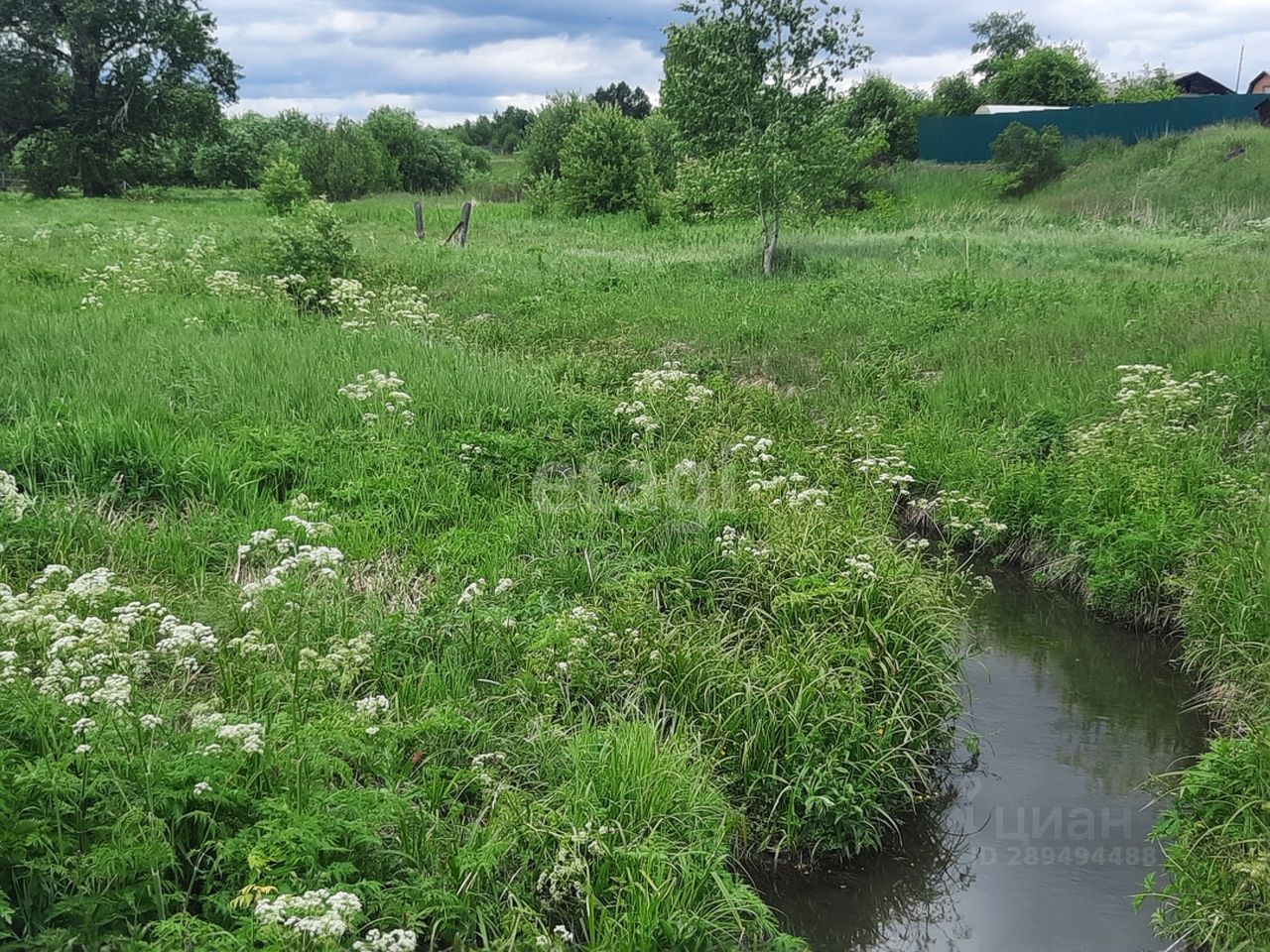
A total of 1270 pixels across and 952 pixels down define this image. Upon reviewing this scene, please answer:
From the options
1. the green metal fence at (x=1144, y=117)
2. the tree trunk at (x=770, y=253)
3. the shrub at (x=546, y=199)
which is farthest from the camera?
the shrub at (x=546, y=199)

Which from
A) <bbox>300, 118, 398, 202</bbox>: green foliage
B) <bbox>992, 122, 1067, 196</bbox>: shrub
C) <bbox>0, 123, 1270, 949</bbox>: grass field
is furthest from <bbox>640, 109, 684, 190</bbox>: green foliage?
<bbox>0, 123, 1270, 949</bbox>: grass field

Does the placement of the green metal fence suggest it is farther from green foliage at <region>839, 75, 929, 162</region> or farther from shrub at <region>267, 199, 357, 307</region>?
shrub at <region>267, 199, 357, 307</region>

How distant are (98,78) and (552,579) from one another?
45.6 meters

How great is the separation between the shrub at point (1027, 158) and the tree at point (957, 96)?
52.5 ft

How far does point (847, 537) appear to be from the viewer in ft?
22.1

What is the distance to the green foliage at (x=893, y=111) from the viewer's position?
4106cm

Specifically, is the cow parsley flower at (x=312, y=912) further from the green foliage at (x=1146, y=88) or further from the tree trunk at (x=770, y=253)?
the green foliage at (x=1146, y=88)

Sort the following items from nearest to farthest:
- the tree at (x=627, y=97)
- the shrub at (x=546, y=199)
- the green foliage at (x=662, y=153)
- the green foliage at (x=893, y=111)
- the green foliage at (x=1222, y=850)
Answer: the green foliage at (x=1222, y=850)
the shrub at (x=546, y=199)
the green foliage at (x=662, y=153)
the green foliage at (x=893, y=111)
the tree at (x=627, y=97)

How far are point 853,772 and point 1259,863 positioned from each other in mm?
1885

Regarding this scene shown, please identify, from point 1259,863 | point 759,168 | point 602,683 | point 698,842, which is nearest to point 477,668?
point 602,683

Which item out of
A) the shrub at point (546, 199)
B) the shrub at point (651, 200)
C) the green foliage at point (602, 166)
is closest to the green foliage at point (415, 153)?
the shrub at point (546, 199)

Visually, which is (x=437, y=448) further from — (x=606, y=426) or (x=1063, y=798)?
(x=1063, y=798)

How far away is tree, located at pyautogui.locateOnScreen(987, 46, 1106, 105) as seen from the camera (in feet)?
156

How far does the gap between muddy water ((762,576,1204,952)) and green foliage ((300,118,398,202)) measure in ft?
133
